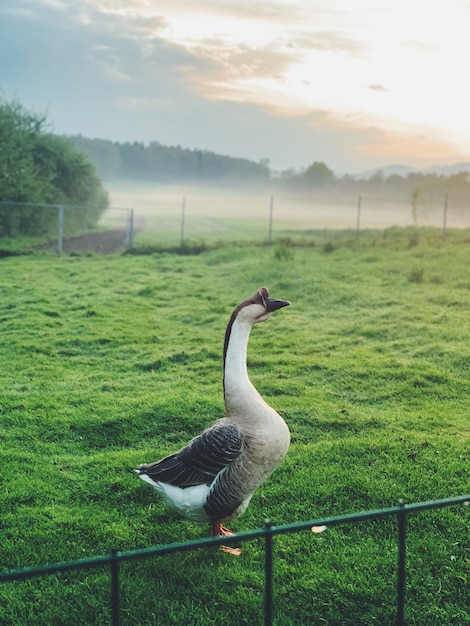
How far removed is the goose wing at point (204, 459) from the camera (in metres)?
4.16

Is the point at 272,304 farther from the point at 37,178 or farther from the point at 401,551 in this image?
the point at 37,178

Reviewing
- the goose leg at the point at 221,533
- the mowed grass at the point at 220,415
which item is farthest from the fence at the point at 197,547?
the goose leg at the point at 221,533

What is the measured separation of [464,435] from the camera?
6453mm

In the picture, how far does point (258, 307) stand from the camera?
427cm

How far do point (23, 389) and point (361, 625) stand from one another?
532cm

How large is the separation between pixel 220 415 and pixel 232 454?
285cm

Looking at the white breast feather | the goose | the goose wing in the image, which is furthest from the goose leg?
the goose wing

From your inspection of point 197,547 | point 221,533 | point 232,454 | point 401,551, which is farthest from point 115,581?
point 221,533

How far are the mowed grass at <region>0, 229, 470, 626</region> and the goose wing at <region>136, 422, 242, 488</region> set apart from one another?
573mm

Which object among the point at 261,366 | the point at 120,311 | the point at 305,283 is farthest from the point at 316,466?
the point at 305,283

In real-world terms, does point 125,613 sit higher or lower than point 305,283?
lower

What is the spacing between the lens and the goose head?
4.27m

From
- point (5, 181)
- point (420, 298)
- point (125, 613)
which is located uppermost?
point (5, 181)

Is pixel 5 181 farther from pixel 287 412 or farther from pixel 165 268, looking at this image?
pixel 287 412
